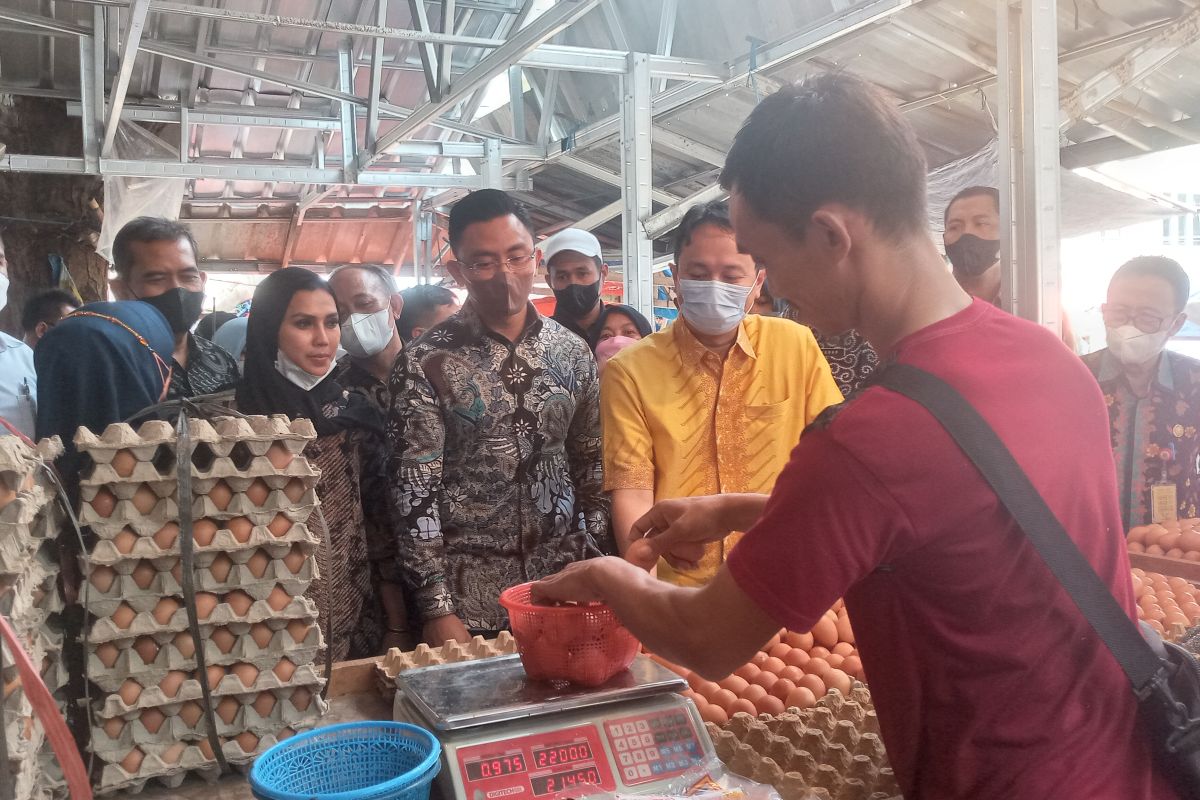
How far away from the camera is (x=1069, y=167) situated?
17.9 feet

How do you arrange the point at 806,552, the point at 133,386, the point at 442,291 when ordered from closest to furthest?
the point at 806,552, the point at 133,386, the point at 442,291

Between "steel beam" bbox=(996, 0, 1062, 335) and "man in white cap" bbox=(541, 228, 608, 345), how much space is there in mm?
1665

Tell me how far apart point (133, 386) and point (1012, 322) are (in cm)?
211

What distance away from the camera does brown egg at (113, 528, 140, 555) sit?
1492mm

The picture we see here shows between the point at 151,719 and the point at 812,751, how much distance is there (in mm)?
1159

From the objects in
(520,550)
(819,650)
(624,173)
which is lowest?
(819,650)

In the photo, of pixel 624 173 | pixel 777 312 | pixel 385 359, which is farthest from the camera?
pixel 624 173

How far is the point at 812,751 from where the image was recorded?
1634mm

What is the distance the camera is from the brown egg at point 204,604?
154cm

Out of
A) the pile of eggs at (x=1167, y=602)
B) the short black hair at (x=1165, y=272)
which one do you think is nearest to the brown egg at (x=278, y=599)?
the pile of eggs at (x=1167, y=602)

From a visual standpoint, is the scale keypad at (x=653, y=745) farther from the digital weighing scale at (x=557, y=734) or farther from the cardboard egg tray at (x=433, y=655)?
the cardboard egg tray at (x=433, y=655)

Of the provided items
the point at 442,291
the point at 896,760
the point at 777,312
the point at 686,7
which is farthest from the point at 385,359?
the point at 686,7

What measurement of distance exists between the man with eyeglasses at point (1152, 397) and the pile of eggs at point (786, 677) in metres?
Result: 1.82

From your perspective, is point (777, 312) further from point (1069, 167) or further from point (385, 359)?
point (1069, 167)
